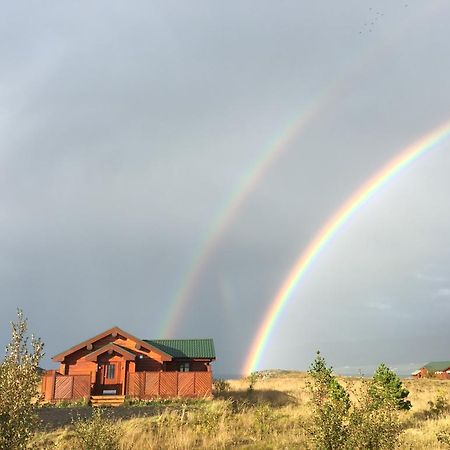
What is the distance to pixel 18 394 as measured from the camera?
21.1ft

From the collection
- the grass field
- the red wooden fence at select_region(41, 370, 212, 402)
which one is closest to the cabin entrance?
the red wooden fence at select_region(41, 370, 212, 402)

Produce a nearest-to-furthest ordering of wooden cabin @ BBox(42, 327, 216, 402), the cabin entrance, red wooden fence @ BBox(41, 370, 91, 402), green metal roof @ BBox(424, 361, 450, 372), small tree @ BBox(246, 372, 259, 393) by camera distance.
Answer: red wooden fence @ BBox(41, 370, 91, 402)
wooden cabin @ BBox(42, 327, 216, 402)
the cabin entrance
small tree @ BBox(246, 372, 259, 393)
green metal roof @ BBox(424, 361, 450, 372)

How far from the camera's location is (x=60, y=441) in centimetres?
1620

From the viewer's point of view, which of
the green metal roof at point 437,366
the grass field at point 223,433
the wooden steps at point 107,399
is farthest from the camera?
the green metal roof at point 437,366

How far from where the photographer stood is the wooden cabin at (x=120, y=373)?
32.9 meters

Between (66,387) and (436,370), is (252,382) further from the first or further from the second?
(436,370)

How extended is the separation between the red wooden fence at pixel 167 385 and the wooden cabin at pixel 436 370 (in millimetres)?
66922

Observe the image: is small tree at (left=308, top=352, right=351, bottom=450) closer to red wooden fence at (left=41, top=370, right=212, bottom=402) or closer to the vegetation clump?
the vegetation clump

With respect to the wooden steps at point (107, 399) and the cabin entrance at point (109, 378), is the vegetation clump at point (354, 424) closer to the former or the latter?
the wooden steps at point (107, 399)

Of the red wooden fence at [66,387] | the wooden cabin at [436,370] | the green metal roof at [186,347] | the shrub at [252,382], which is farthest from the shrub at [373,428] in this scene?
the wooden cabin at [436,370]

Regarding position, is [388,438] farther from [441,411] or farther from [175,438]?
[441,411]

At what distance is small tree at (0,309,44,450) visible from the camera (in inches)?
251

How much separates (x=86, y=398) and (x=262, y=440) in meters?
19.9

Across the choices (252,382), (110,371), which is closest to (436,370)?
(252,382)
